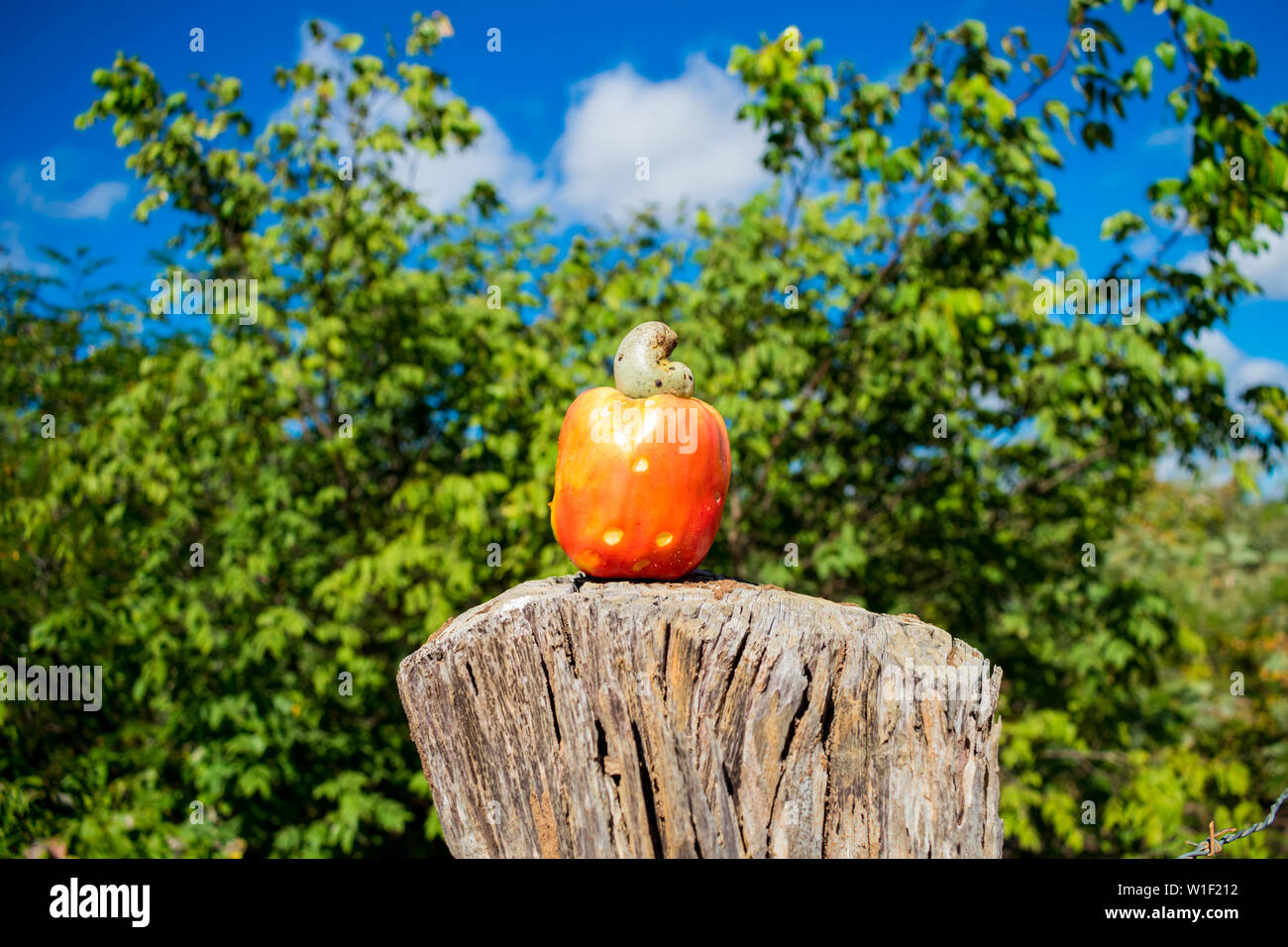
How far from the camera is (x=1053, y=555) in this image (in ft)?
19.3

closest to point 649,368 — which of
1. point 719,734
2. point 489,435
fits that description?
point 719,734

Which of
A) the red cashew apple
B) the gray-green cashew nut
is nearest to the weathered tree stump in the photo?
the red cashew apple

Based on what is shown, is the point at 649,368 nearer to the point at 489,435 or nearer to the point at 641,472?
the point at 641,472

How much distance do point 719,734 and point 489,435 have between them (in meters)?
3.44

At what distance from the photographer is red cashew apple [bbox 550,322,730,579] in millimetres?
2150

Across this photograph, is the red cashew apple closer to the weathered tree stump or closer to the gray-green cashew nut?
the gray-green cashew nut

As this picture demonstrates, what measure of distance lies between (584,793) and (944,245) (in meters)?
3.97

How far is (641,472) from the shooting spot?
2.15 meters

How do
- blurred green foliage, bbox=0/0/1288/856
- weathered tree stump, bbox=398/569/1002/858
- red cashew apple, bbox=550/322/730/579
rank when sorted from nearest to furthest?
weathered tree stump, bbox=398/569/1002/858, red cashew apple, bbox=550/322/730/579, blurred green foliage, bbox=0/0/1288/856

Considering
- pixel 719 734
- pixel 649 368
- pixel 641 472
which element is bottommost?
pixel 719 734

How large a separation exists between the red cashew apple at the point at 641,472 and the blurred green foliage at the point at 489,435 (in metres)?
2.12

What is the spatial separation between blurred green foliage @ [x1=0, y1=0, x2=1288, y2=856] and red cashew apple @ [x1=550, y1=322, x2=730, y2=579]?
6.96ft
